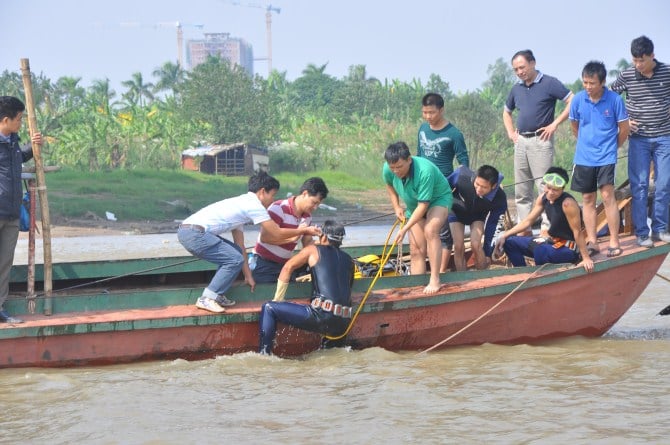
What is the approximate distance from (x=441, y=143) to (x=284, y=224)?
175cm

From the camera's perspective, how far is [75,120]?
35844mm

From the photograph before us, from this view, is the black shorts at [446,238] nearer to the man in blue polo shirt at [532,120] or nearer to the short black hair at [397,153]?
the man in blue polo shirt at [532,120]

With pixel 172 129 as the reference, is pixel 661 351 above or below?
below

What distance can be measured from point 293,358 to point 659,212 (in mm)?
3604

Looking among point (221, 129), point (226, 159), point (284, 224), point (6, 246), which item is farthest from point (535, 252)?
point (221, 129)

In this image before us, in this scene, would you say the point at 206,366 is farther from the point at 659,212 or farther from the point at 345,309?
the point at 659,212

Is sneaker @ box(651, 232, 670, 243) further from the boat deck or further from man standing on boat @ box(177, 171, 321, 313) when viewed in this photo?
man standing on boat @ box(177, 171, 321, 313)

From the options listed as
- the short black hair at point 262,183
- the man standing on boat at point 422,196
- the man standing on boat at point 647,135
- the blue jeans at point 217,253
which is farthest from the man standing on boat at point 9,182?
the man standing on boat at point 647,135

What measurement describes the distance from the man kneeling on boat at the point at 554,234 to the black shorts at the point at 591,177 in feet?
0.79

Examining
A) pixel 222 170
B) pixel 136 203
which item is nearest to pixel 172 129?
pixel 222 170

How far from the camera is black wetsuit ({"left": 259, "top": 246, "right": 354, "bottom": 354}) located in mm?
7707

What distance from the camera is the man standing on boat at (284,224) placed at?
7910 millimetres

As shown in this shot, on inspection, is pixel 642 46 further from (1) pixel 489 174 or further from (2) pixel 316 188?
(2) pixel 316 188

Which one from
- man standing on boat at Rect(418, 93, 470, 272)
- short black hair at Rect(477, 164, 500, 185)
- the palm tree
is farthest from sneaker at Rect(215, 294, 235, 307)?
the palm tree
